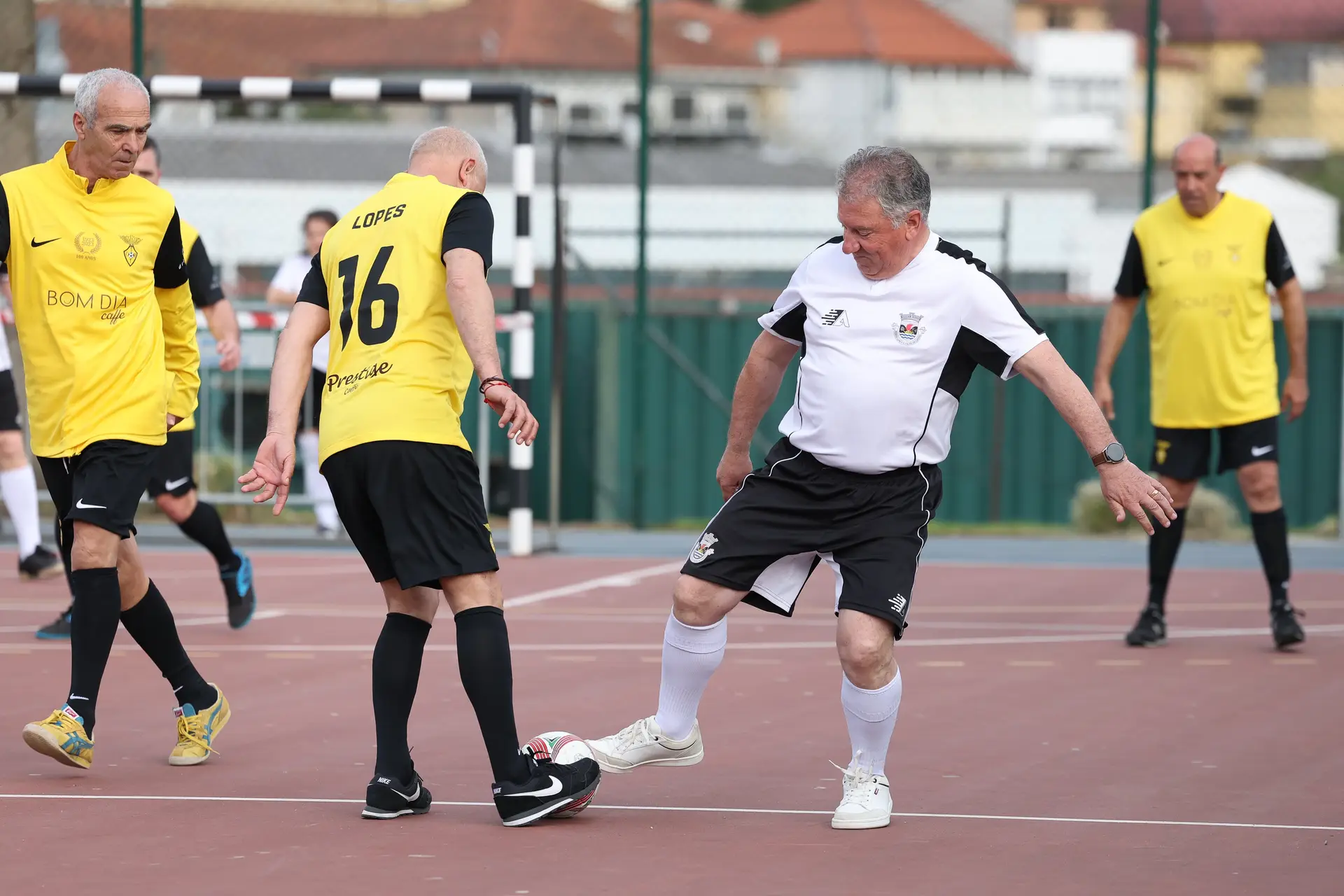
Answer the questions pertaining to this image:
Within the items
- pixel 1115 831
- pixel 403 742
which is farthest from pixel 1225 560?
pixel 403 742

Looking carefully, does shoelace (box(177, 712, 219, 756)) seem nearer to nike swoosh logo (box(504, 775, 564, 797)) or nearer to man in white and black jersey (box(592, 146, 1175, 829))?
nike swoosh logo (box(504, 775, 564, 797))

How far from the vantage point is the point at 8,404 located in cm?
961

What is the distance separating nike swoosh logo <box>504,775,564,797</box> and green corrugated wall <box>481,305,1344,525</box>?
8.92 metres

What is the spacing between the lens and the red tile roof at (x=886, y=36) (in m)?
48.8

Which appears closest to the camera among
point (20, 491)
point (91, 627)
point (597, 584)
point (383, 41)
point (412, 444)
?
point (412, 444)

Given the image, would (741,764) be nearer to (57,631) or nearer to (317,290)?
(317,290)

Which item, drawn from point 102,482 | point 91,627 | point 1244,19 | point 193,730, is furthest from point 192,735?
point 1244,19

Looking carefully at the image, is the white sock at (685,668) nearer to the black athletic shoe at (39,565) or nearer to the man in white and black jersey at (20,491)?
the man in white and black jersey at (20,491)

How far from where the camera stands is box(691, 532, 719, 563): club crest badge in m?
5.25

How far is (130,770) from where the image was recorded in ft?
19.0

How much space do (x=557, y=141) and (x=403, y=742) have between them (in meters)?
7.27

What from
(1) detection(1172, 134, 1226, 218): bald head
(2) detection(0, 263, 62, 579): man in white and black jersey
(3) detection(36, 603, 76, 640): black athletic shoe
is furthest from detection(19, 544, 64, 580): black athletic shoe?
(1) detection(1172, 134, 1226, 218): bald head

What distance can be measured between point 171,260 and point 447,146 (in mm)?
1220

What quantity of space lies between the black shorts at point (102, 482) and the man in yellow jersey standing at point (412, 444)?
81 cm
